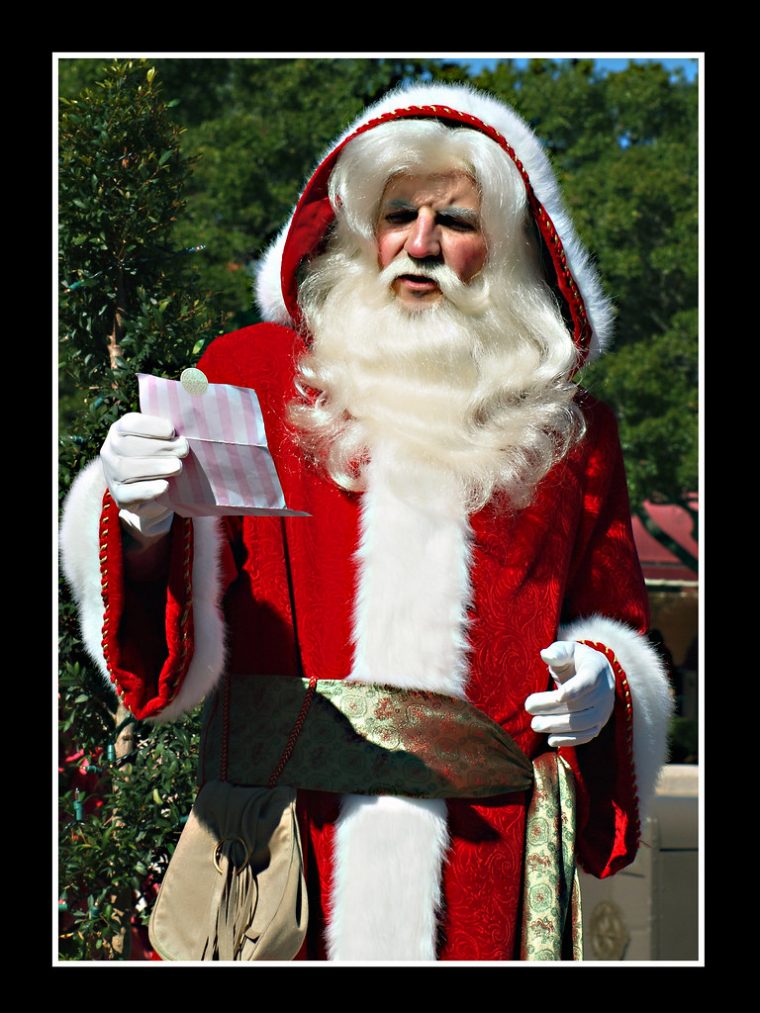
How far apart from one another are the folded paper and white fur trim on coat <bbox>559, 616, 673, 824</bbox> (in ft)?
2.83

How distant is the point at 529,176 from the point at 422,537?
90cm

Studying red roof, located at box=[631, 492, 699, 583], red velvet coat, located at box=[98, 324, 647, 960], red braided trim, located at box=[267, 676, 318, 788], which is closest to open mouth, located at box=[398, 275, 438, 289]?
red velvet coat, located at box=[98, 324, 647, 960]

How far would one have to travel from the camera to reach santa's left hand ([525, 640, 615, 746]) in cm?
267

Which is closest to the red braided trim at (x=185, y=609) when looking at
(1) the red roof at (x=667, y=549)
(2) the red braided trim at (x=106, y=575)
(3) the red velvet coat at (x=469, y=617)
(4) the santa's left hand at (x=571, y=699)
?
(3) the red velvet coat at (x=469, y=617)

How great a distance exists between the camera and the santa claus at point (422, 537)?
261 cm

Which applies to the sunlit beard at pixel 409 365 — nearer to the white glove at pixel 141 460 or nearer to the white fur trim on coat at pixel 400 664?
the white fur trim on coat at pixel 400 664

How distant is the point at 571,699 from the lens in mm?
2691

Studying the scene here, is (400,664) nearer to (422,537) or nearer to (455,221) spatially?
(422,537)

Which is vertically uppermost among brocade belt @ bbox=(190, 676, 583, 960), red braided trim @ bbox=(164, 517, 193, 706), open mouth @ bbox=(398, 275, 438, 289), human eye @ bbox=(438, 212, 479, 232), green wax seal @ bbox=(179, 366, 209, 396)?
human eye @ bbox=(438, 212, 479, 232)

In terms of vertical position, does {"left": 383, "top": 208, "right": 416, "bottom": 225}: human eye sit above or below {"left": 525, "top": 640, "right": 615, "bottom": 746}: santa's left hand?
above

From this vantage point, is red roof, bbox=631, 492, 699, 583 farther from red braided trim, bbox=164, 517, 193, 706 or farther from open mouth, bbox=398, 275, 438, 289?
red braided trim, bbox=164, 517, 193, 706

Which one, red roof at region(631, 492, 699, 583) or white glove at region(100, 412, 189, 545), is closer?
white glove at region(100, 412, 189, 545)

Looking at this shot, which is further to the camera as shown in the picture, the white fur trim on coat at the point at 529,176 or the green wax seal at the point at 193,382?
the white fur trim on coat at the point at 529,176

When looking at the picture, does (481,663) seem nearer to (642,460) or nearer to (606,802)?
(606,802)
